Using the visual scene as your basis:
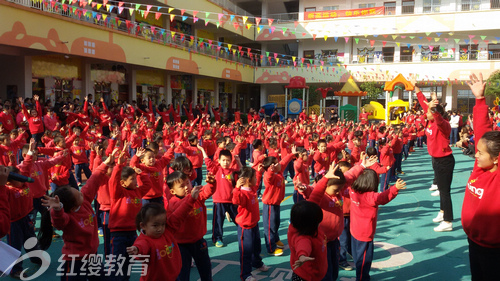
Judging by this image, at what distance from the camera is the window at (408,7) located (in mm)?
28820

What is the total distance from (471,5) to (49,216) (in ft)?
101

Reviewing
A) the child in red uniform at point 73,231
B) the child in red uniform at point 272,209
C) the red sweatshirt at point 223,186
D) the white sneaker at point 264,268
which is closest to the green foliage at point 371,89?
the red sweatshirt at point 223,186

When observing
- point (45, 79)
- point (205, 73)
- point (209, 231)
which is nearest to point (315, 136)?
point (209, 231)

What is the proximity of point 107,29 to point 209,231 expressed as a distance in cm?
1195

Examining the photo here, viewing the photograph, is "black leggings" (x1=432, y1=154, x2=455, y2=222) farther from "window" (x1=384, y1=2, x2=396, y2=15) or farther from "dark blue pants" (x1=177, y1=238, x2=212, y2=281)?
"window" (x1=384, y1=2, x2=396, y2=15)

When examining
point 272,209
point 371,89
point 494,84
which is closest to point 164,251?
point 272,209

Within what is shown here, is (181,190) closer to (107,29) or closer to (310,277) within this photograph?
(310,277)

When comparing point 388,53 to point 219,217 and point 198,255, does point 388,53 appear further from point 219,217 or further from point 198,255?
point 198,255

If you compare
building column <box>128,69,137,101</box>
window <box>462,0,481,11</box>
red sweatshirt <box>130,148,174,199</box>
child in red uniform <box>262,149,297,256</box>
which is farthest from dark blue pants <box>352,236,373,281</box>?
window <box>462,0,481,11</box>

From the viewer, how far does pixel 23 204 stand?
429cm

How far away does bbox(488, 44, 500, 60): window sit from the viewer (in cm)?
2610

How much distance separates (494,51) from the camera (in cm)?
2688

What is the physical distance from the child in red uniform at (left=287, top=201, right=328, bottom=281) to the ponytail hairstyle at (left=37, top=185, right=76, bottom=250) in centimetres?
192

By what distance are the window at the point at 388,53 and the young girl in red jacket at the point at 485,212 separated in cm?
2805
